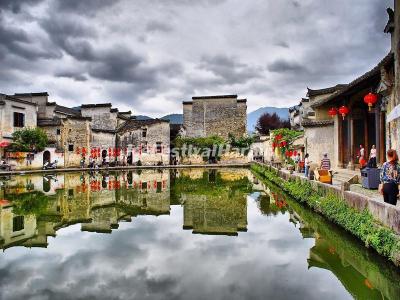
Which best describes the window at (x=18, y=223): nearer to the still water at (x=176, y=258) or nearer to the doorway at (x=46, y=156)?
the still water at (x=176, y=258)

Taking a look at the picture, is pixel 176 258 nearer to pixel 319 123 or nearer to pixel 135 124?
pixel 319 123

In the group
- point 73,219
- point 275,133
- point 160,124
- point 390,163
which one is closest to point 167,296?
point 390,163

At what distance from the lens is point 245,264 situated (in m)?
5.68

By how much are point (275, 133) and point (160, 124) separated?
15.9m

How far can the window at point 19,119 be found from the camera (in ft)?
90.7

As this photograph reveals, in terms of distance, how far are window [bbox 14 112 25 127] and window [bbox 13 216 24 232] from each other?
2100 cm

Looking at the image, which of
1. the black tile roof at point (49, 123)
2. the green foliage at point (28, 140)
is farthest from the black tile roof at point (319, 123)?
the black tile roof at point (49, 123)

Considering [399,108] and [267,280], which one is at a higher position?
[399,108]

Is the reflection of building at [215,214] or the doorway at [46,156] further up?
the doorway at [46,156]

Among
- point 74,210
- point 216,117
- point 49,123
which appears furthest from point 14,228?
point 216,117

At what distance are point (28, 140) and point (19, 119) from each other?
263cm

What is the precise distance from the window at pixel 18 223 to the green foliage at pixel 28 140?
18.7 metres

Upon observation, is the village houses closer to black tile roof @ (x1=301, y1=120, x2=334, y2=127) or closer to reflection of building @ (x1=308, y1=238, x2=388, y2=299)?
black tile roof @ (x1=301, y1=120, x2=334, y2=127)

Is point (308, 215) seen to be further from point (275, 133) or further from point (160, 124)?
point (160, 124)
